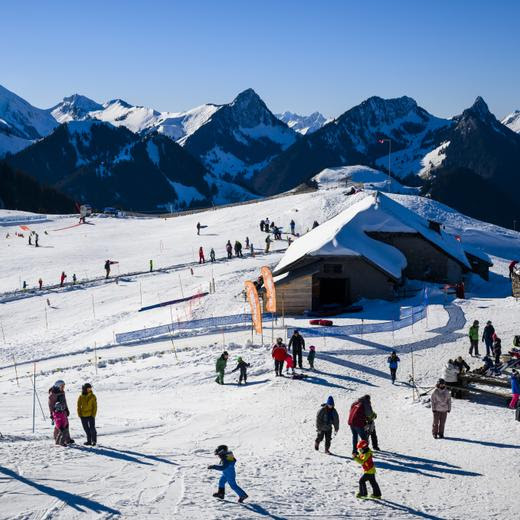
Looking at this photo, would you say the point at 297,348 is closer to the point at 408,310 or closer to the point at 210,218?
the point at 408,310

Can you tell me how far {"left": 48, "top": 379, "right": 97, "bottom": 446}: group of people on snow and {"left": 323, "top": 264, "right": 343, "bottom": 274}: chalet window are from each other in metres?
21.7

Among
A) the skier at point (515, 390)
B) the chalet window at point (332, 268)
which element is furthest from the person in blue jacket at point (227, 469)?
the chalet window at point (332, 268)

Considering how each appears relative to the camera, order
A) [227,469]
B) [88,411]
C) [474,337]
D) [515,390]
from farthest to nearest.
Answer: [474,337] < [515,390] < [88,411] < [227,469]

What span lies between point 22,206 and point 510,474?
142 m

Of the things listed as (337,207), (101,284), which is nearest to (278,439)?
(101,284)

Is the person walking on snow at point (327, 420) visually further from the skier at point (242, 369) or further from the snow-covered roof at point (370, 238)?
the snow-covered roof at point (370, 238)

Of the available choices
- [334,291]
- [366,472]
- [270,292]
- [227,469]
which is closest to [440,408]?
[366,472]

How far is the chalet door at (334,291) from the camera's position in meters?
36.3

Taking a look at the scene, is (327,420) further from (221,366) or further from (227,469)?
(221,366)

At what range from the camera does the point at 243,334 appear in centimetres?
2992

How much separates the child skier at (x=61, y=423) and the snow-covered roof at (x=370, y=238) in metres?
21.4

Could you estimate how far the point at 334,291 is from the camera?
36.8m

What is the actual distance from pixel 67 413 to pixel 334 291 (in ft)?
74.0

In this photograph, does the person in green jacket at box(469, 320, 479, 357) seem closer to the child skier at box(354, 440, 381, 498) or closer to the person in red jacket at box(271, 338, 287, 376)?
the person in red jacket at box(271, 338, 287, 376)
